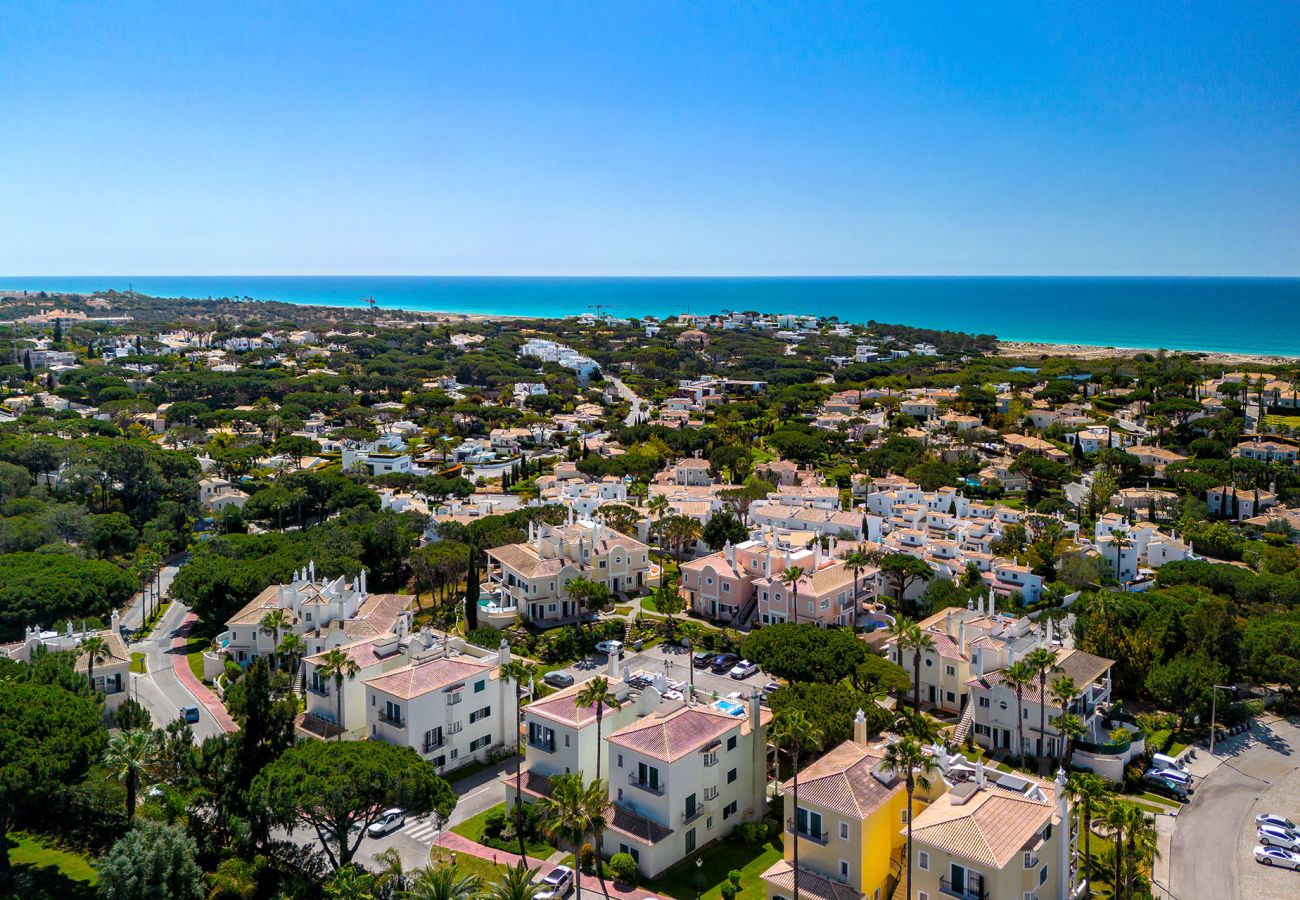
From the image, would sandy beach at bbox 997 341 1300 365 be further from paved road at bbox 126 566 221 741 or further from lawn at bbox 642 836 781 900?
paved road at bbox 126 566 221 741

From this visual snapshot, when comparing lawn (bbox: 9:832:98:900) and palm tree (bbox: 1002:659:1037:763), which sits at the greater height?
palm tree (bbox: 1002:659:1037:763)

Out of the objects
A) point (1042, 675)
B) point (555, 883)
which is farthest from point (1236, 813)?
point (555, 883)

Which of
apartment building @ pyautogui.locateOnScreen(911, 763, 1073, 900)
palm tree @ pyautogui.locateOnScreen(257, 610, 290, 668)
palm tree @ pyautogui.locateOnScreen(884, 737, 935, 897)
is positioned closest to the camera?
apartment building @ pyautogui.locateOnScreen(911, 763, 1073, 900)

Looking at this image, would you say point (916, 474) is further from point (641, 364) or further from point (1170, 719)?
point (641, 364)

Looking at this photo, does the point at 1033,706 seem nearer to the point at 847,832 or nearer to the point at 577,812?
the point at 847,832

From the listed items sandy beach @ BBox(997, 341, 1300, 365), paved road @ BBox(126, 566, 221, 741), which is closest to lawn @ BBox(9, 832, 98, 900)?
paved road @ BBox(126, 566, 221, 741)

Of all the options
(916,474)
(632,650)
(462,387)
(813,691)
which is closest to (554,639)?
(632,650)

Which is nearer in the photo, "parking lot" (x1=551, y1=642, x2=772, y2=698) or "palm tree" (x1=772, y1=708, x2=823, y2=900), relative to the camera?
"palm tree" (x1=772, y1=708, x2=823, y2=900)
